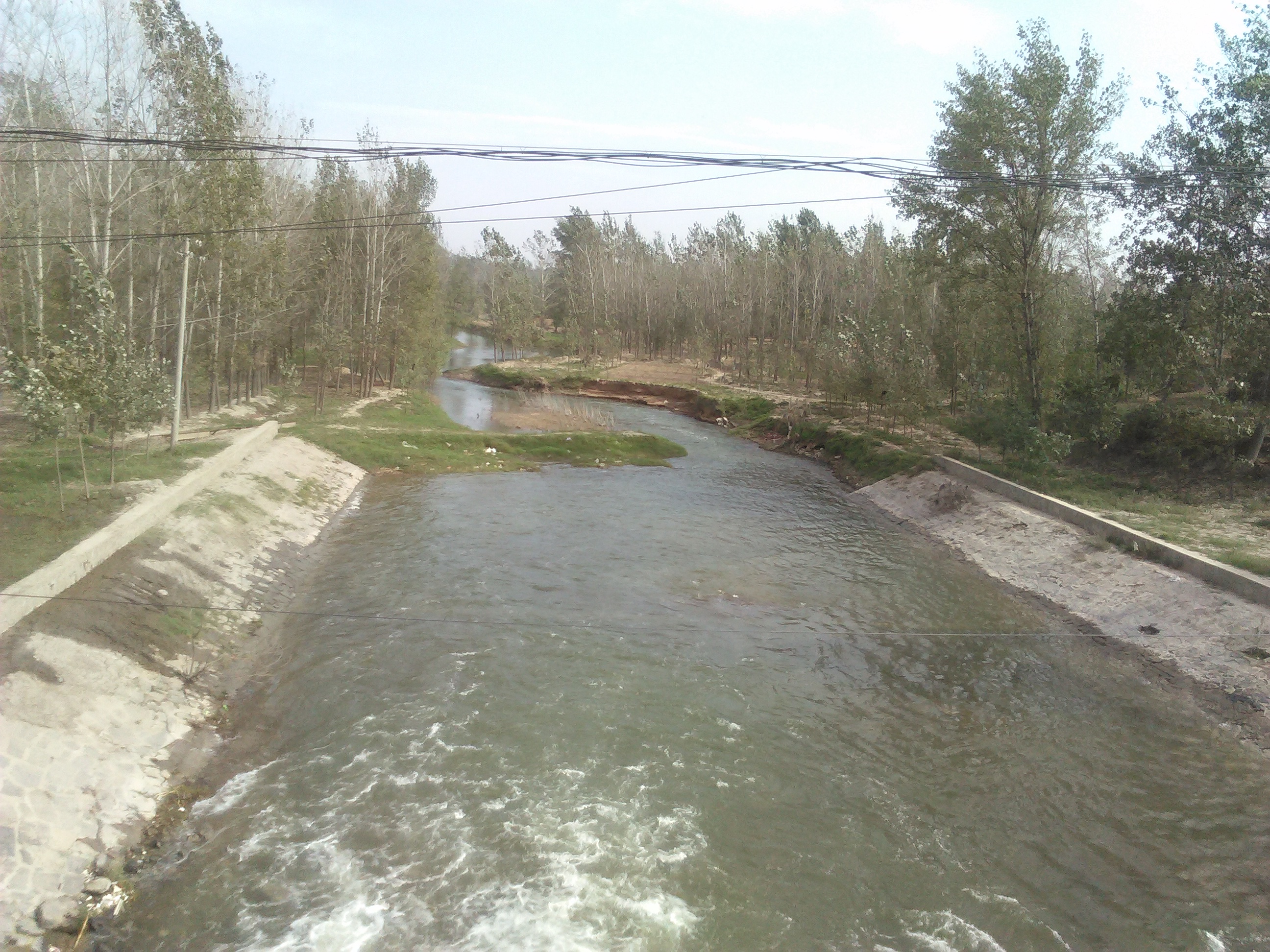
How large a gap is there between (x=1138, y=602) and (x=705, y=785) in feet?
36.8

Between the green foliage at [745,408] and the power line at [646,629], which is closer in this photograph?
the power line at [646,629]

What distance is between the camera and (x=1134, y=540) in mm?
18219

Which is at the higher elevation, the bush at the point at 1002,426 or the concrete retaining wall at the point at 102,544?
the bush at the point at 1002,426

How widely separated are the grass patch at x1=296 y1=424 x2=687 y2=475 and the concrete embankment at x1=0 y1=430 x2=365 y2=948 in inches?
441

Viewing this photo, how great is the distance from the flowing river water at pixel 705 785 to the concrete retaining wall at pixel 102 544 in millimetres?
3313

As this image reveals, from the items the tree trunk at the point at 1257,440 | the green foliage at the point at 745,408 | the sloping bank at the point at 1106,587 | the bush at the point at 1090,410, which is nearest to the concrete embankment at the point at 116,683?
the sloping bank at the point at 1106,587

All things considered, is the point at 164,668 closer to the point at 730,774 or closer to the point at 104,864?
the point at 104,864

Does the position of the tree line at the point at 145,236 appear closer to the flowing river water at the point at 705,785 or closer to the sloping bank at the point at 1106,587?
the flowing river water at the point at 705,785

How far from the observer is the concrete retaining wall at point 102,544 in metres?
10.9

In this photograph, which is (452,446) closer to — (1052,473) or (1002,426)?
(1002,426)

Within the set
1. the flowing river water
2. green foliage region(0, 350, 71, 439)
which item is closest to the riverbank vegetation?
green foliage region(0, 350, 71, 439)

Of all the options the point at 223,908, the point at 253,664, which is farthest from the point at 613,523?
the point at 223,908

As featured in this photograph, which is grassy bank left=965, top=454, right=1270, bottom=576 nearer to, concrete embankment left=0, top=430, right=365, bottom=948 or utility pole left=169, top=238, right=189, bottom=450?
concrete embankment left=0, top=430, right=365, bottom=948

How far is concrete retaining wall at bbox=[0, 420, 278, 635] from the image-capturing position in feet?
35.7
